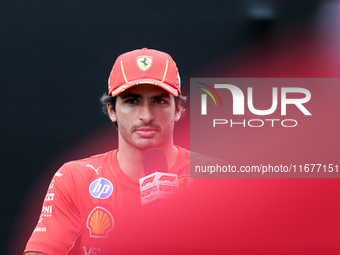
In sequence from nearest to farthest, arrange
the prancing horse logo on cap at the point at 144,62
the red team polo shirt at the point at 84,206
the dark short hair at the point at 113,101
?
the red team polo shirt at the point at 84,206 < the prancing horse logo on cap at the point at 144,62 < the dark short hair at the point at 113,101

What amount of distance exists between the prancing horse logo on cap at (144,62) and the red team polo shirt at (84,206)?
0.55 m

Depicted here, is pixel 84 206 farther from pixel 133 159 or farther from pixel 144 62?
pixel 144 62

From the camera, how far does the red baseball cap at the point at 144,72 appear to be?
1.57 metres

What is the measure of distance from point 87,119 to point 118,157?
40 cm

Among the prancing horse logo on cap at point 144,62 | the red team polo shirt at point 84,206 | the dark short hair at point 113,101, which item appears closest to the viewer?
the red team polo shirt at point 84,206

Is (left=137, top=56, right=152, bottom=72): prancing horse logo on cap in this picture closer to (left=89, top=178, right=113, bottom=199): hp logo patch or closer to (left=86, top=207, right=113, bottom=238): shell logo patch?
(left=89, top=178, right=113, bottom=199): hp logo patch

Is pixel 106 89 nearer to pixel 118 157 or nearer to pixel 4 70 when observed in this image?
pixel 118 157

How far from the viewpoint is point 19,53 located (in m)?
1.97

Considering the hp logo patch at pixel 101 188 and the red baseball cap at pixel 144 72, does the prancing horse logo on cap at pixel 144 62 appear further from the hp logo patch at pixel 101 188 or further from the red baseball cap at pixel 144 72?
the hp logo patch at pixel 101 188

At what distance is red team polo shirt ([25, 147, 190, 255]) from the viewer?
4.89 feet

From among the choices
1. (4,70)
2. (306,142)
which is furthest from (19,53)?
(306,142)

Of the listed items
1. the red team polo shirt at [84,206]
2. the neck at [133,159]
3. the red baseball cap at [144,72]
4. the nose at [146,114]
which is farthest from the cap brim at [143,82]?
the red team polo shirt at [84,206]

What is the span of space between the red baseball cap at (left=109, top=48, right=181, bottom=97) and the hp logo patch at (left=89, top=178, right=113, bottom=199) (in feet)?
1.56

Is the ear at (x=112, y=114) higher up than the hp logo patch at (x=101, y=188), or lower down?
higher up
